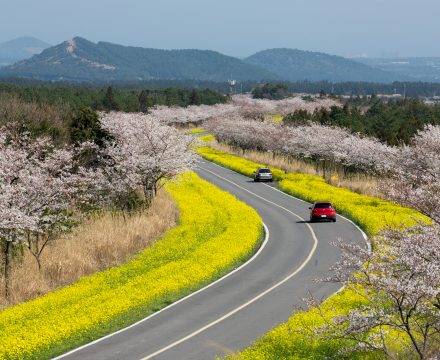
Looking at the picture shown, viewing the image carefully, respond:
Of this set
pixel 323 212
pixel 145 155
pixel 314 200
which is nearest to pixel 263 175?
pixel 314 200

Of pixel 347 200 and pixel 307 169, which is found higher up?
pixel 347 200

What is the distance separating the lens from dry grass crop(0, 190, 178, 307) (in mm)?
28275

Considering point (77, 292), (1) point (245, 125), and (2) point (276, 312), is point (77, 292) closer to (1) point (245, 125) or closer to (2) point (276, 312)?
(2) point (276, 312)

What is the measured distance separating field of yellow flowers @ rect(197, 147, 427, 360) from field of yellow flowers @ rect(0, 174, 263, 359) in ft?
19.8

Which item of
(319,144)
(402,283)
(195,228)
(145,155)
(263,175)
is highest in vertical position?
(402,283)

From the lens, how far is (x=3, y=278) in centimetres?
2850

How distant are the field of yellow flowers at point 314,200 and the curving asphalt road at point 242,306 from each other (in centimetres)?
107

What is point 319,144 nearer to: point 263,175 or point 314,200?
point 263,175

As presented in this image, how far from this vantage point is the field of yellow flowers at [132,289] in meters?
20.2

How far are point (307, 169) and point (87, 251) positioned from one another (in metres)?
40.8

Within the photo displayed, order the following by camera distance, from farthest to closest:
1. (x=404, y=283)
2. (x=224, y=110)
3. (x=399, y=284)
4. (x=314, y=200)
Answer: (x=224, y=110)
(x=314, y=200)
(x=404, y=283)
(x=399, y=284)

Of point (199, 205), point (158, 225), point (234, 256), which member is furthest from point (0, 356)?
point (199, 205)

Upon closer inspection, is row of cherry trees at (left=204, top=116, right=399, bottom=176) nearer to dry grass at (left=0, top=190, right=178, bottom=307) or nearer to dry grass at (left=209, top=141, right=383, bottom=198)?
dry grass at (left=209, top=141, right=383, bottom=198)

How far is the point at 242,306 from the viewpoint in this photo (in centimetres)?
2392
